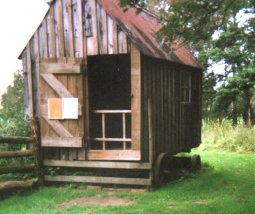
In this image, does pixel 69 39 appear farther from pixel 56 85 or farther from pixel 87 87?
pixel 87 87

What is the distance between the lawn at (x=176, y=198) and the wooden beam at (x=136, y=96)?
4.53ft

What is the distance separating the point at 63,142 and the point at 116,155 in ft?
4.80

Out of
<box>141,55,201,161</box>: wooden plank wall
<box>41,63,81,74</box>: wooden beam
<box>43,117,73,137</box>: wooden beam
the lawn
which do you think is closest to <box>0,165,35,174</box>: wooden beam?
the lawn

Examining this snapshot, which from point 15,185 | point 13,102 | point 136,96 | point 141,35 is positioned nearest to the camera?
point 15,185

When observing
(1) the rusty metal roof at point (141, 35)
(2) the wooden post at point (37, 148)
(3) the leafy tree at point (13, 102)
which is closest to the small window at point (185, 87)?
(1) the rusty metal roof at point (141, 35)

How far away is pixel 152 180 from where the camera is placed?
37.2 ft

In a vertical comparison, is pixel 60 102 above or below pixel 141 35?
below

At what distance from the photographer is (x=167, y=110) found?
1308 centimetres

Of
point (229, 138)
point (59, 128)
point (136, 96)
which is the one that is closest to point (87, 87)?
point (59, 128)

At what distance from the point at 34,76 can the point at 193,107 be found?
6005 mm

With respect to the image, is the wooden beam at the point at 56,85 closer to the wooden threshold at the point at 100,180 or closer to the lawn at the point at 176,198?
the wooden threshold at the point at 100,180

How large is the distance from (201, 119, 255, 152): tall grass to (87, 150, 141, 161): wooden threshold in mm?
9542

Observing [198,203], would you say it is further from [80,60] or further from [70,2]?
[70,2]

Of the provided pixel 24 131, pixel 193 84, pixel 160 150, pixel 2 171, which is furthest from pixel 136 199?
pixel 193 84
